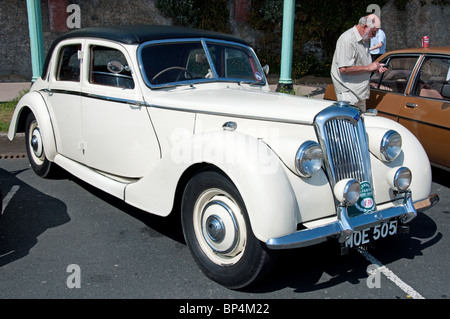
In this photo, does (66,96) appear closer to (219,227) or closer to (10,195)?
(10,195)

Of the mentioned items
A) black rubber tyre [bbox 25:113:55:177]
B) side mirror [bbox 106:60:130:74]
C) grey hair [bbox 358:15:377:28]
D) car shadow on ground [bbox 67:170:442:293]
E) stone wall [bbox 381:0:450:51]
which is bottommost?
car shadow on ground [bbox 67:170:442:293]

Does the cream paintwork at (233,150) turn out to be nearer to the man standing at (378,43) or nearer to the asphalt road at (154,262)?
the asphalt road at (154,262)

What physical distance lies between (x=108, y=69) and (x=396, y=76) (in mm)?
3449

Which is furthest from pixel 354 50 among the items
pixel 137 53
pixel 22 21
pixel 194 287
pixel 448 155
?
pixel 22 21

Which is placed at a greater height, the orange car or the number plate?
Result: the orange car

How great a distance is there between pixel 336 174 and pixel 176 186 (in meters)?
1.08

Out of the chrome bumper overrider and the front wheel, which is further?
the front wheel

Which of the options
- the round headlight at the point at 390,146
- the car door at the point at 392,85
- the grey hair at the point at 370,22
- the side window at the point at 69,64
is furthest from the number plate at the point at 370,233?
the side window at the point at 69,64

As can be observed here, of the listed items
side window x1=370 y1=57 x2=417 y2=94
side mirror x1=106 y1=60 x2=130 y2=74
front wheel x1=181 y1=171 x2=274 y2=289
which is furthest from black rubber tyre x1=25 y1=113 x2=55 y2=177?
side window x1=370 y1=57 x2=417 y2=94

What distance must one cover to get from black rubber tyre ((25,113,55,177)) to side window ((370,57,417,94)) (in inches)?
159

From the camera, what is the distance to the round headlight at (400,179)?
3.00 meters

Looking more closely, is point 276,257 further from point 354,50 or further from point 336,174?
point 354,50

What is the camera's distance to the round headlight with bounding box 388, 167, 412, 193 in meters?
3.00

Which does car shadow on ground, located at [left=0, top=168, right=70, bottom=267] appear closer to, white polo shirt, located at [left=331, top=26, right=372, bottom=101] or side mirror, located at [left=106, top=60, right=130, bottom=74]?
side mirror, located at [left=106, top=60, right=130, bottom=74]
